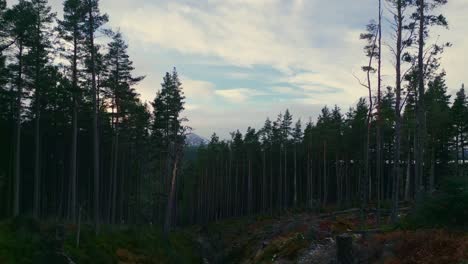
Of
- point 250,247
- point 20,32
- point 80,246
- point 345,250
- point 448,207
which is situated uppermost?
point 20,32

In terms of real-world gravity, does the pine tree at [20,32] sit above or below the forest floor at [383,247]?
above

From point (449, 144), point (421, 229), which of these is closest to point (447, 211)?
point (421, 229)

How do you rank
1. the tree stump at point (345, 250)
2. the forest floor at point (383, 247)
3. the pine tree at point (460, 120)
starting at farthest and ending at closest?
the pine tree at point (460, 120), the tree stump at point (345, 250), the forest floor at point (383, 247)

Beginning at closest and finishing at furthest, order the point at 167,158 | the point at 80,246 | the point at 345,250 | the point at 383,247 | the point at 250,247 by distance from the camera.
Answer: the point at 345,250, the point at 383,247, the point at 80,246, the point at 250,247, the point at 167,158

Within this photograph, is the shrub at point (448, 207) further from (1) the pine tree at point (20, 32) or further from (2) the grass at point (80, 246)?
(1) the pine tree at point (20, 32)

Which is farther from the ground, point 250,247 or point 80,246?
point 80,246

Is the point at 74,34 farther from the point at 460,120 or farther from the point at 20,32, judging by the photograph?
the point at 460,120

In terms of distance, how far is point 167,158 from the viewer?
150 ft

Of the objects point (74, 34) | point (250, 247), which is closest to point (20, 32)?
point (74, 34)

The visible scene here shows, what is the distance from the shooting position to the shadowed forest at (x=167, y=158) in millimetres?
17375

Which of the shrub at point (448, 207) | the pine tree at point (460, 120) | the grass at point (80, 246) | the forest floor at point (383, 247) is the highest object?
the pine tree at point (460, 120)

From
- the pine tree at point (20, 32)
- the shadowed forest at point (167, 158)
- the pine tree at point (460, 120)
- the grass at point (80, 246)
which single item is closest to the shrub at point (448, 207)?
the shadowed forest at point (167, 158)

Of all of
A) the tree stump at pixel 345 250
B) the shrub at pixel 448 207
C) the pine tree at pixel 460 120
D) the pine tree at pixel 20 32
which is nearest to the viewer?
the tree stump at pixel 345 250

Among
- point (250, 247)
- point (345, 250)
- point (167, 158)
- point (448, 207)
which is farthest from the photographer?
point (167, 158)
